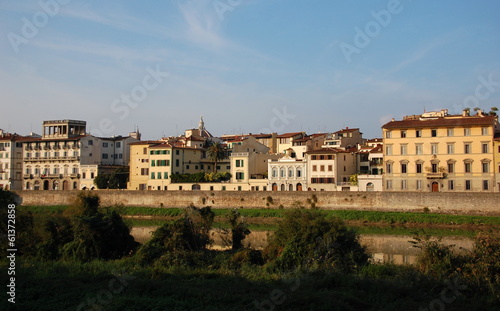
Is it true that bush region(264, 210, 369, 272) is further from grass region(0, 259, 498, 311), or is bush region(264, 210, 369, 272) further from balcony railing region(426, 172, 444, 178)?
balcony railing region(426, 172, 444, 178)

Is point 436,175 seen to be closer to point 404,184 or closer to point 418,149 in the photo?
point 418,149

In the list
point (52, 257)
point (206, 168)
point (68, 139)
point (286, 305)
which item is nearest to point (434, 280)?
point (286, 305)

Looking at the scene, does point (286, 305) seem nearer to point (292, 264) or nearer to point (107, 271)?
point (292, 264)

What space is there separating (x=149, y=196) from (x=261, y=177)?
14.7 metres

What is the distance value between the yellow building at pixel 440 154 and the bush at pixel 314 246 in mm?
29149

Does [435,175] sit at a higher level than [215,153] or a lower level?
lower

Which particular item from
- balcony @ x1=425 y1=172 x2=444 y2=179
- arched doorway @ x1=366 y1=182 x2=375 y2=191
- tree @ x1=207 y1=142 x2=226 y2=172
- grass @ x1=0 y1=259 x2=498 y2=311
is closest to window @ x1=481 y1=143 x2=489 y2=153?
balcony @ x1=425 y1=172 x2=444 y2=179

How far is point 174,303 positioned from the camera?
48.4ft

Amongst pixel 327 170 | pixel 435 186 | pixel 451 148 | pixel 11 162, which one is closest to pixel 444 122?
pixel 451 148

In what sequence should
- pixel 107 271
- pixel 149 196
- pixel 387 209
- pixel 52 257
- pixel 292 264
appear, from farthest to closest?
pixel 149 196
pixel 387 209
pixel 52 257
pixel 292 264
pixel 107 271

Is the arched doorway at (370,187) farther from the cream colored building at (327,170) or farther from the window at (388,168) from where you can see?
the cream colored building at (327,170)

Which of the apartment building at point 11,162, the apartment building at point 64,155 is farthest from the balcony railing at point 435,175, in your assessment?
A: the apartment building at point 11,162

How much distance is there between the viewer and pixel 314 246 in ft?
70.9

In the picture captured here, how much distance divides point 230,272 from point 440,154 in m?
35.8
